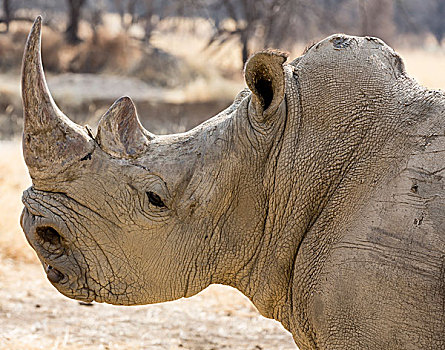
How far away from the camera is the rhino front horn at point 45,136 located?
2.80m

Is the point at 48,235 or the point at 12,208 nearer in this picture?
the point at 48,235

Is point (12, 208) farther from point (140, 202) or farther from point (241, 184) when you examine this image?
point (241, 184)

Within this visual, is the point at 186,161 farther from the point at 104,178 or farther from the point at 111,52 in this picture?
the point at 111,52

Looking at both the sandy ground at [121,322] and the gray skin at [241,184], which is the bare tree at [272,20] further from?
the gray skin at [241,184]

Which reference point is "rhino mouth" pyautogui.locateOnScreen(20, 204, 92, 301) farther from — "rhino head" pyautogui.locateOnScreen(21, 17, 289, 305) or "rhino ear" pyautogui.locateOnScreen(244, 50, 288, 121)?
"rhino ear" pyautogui.locateOnScreen(244, 50, 288, 121)

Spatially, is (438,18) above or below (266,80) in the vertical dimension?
above

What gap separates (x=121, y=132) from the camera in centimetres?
295

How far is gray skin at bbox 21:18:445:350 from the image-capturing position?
8.66ft

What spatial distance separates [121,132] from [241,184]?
0.51m

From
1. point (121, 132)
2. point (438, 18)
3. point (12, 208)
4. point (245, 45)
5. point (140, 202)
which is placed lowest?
point (140, 202)

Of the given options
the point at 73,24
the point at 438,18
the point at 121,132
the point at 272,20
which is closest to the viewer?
the point at 121,132

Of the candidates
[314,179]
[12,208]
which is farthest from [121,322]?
[314,179]

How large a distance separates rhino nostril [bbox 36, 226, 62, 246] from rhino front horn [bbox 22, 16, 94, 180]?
197 mm

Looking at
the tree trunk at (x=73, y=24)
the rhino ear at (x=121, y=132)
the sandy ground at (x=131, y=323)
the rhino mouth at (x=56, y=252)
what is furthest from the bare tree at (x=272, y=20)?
the rhino mouth at (x=56, y=252)
